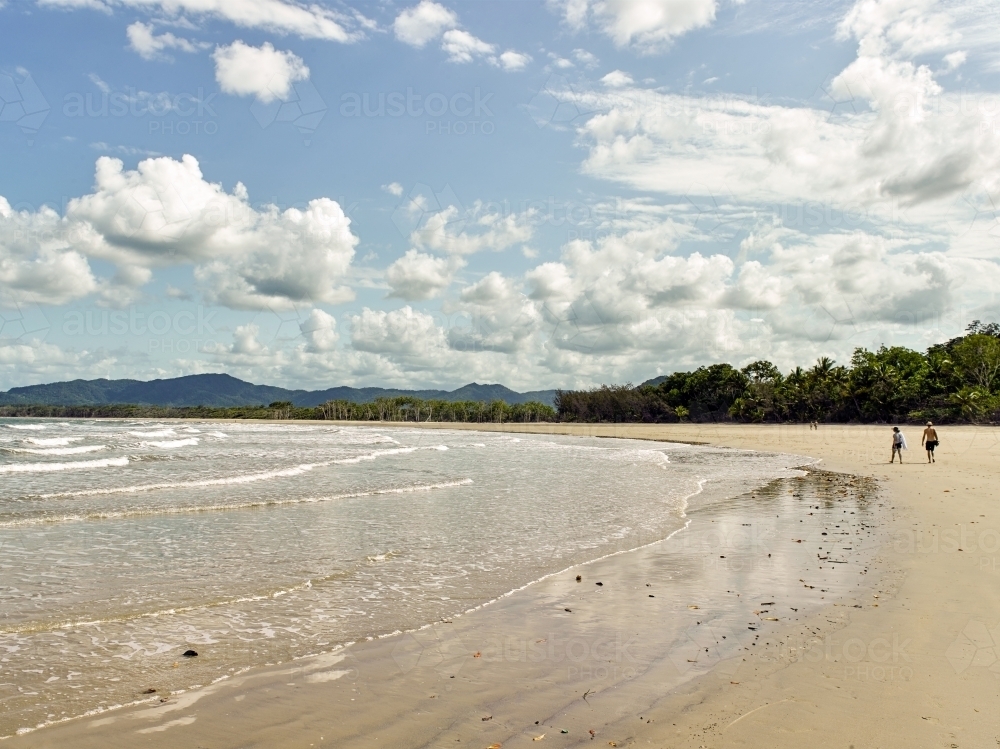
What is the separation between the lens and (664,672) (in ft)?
18.9

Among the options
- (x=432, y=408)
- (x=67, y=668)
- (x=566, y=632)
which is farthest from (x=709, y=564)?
(x=432, y=408)

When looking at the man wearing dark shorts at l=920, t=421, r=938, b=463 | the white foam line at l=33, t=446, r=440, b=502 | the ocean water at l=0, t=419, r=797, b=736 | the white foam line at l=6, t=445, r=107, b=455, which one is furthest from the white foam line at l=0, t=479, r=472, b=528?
the white foam line at l=6, t=445, r=107, b=455

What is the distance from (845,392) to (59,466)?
88225 millimetres

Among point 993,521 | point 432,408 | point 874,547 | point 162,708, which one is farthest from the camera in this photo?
point 432,408

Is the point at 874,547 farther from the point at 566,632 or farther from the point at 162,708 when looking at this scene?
the point at 162,708

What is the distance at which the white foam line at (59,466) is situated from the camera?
2548cm

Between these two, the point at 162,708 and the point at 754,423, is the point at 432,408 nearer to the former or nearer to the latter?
the point at 754,423

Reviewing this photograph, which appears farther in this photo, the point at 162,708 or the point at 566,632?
the point at 566,632

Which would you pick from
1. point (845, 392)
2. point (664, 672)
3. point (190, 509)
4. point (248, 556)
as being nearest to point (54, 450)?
point (190, 509)

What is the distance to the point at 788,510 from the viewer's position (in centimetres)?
1620

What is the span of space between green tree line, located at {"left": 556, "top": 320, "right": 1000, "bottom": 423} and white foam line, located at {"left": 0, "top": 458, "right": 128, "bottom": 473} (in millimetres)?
76320

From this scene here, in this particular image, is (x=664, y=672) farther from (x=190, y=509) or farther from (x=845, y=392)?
(x=845, y=392)

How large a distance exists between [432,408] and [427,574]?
164092 millimetres

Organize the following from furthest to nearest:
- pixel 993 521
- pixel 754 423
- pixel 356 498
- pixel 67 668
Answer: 1. pixel 754 423
2. pixel 356 498
3. pixel 993 521
4. pixel 67 668
